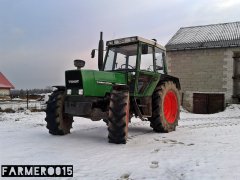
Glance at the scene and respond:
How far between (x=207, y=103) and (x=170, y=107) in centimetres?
992

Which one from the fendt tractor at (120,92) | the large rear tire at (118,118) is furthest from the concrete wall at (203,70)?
the large rear tire at (118,118)

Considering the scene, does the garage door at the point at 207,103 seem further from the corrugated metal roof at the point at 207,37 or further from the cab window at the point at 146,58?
the cab window at the point at 146,58

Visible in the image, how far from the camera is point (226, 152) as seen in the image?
6.21 m

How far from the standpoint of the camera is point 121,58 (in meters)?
8.93

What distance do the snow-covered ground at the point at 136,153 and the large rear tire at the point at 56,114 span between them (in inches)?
9.7

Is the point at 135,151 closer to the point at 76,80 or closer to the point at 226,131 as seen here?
the point at 76,80

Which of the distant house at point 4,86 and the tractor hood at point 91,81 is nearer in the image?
the tractor hood at point 91,81

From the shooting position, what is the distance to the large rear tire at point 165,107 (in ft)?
28.8

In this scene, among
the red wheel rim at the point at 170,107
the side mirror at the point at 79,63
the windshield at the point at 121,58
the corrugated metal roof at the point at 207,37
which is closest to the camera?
the side mirror at the point at 79,63

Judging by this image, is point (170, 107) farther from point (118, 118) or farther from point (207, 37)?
point (207, 37)

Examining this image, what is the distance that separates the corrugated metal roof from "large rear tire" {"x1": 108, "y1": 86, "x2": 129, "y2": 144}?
528 inches

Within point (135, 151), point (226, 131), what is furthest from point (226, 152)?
point (226, 131)

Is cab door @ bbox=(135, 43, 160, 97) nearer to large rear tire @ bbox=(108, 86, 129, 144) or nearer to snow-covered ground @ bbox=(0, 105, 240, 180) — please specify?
snow-covered ground @ bbox=(0, 105, 240, 180)

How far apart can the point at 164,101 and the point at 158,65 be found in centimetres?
103
